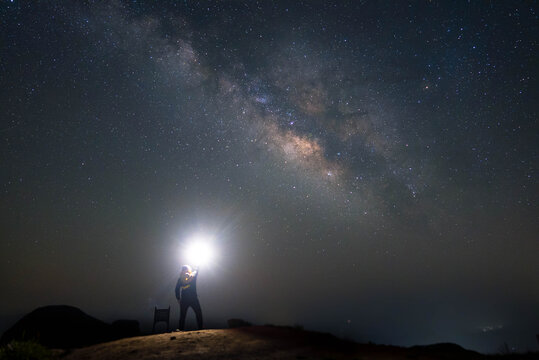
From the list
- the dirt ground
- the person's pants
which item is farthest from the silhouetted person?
the dirt ground

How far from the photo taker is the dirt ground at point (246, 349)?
347 inches

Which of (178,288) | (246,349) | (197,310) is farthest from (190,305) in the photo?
(246,349)

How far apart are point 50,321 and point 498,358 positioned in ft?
69.5

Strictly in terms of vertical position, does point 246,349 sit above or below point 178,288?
below

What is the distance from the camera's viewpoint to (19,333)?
15078mm

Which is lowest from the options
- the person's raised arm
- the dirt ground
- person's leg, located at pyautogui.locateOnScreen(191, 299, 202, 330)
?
the dirt ground

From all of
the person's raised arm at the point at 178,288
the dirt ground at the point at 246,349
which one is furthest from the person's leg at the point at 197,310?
the dirt ground at the point at 246,349

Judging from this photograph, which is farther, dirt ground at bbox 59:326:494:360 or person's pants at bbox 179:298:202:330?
person's pants at bbox 179:298:202:330

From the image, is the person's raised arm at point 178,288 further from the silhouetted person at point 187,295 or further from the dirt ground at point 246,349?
the dirt ground at point 246,349

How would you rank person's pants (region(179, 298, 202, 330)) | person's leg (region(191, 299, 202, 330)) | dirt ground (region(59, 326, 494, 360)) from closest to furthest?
dirt ground (region(59, 326, 494, 360)) → person's pants (region(179, 298, 202, 330)) → person's leg (region(191, 299, 202, 330))

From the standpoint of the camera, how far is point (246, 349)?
933 cm

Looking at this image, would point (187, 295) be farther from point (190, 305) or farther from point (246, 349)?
point (246, 349)

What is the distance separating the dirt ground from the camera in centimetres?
880

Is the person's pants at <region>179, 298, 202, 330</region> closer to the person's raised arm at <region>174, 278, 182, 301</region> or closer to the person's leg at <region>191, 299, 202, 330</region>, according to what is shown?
the person's leg at <region>191, 299, 202, 330</region>
